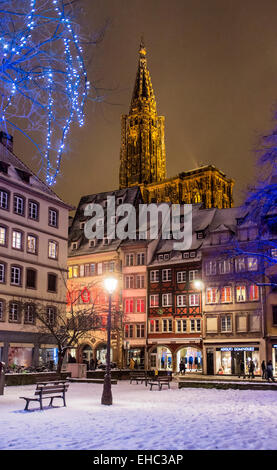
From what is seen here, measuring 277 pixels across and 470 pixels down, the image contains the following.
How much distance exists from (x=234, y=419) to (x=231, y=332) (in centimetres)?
3156

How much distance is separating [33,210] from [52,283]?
5765 millimetres

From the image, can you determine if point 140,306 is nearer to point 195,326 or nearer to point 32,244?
point 195,326

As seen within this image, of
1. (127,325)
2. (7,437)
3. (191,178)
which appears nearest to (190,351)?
(127,325)

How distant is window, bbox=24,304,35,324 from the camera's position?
3897 cm

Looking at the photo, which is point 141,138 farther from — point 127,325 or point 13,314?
point 13,314

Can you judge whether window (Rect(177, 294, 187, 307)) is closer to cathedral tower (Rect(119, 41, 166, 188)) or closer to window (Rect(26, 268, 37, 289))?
window (Rect(26, 268, 37, 289))

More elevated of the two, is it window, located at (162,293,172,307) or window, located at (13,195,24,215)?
window, located at (13,195,24,215)

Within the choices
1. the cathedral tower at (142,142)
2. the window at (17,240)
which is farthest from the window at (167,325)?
the cathedral tower at (142,142)

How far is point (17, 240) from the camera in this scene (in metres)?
39.2

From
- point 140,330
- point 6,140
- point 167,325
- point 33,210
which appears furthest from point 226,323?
point 6,140

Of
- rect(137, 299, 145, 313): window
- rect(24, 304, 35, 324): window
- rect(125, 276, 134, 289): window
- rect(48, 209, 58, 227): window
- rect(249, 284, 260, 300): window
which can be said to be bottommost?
rect(24, 304, 35, 324): window

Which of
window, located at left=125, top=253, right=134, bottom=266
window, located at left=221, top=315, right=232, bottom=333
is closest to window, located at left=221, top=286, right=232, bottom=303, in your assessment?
window, located at left=221, top=315, right=232, bottom=333

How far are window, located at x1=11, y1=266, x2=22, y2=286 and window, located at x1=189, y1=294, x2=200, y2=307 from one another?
52.2 ft

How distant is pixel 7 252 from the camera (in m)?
37.9
